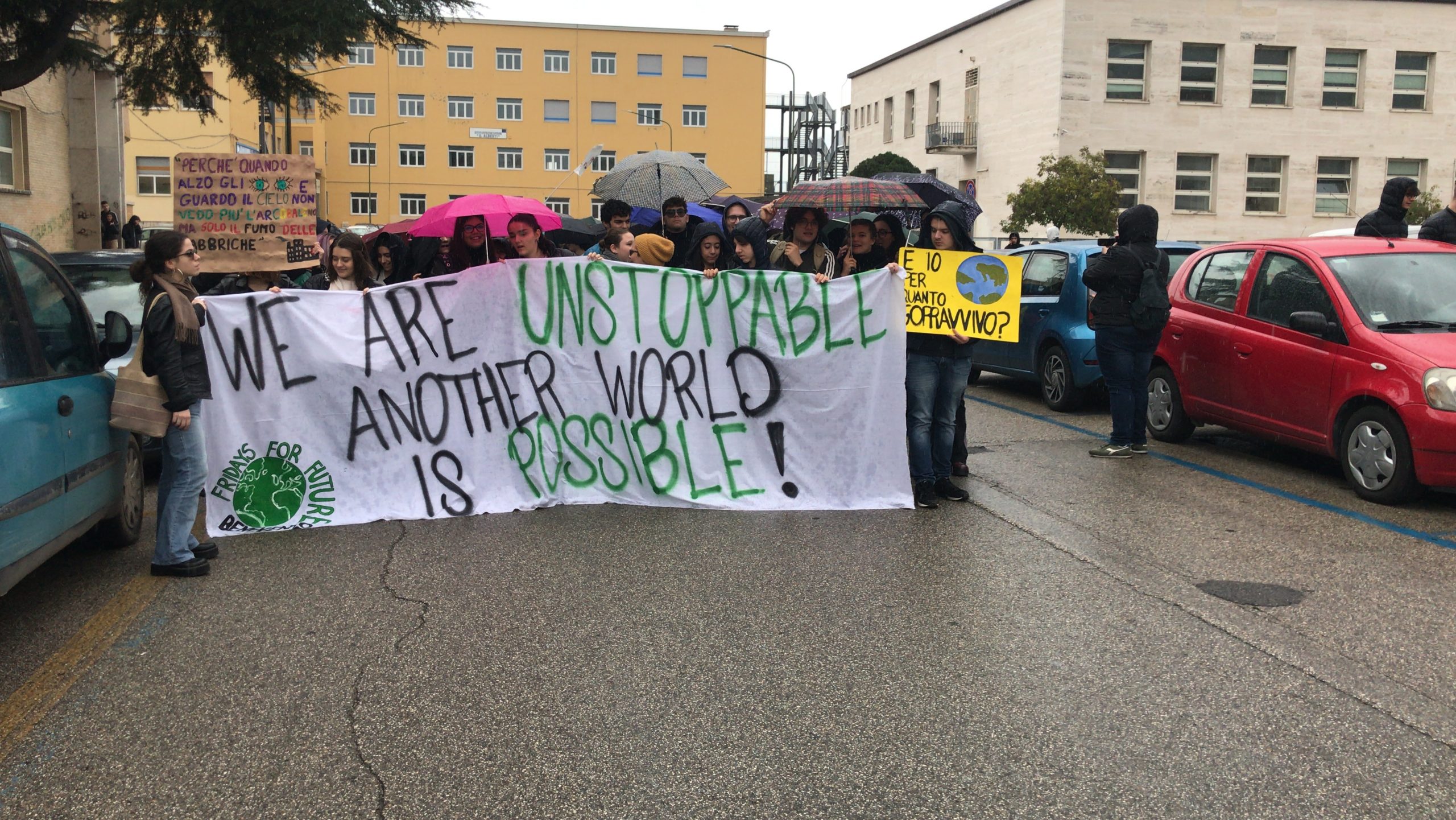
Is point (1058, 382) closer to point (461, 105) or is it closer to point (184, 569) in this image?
point (184, 569)

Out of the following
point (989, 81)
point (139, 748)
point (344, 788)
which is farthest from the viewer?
point (989, 81)

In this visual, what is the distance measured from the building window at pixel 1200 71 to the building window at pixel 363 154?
4601 cm

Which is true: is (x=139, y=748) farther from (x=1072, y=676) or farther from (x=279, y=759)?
(x=1072, y=676)

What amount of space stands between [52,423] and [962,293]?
5078mm

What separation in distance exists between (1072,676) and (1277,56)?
47405 millimetres

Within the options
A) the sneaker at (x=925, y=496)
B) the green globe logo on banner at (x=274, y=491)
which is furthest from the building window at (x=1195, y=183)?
the green globe logo on banner at (x=274, y=491)

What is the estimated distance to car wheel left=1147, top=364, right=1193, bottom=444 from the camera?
9953 millimetres

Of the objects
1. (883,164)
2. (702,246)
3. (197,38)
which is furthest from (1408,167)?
(702,246)

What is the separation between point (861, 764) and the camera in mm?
3740

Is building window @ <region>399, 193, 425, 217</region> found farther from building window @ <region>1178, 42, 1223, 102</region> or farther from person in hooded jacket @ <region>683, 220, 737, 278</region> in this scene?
person in hooded jacket @ <region>683, 220, 737, 278</region>

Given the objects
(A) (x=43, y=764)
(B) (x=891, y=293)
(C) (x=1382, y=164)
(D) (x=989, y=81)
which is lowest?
(A) (x=43, y=764)

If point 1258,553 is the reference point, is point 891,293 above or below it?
above

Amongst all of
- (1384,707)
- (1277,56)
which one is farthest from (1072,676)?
(1277,56)

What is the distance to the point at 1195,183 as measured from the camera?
4556cm
